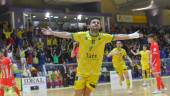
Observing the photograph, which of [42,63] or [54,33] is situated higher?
[54,33]

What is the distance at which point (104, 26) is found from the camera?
35.7 meters

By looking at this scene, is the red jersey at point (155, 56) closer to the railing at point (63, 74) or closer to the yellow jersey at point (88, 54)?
the yellow jersey at point (88, 54)

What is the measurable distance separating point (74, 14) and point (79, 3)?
293 centimetres

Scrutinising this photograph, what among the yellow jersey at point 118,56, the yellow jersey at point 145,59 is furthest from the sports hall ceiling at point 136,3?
A: the yellow jersey at point 118,56

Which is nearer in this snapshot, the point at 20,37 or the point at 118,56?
the point at 118,56

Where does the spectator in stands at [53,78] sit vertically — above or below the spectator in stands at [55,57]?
below

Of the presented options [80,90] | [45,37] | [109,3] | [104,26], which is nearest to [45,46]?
[45,37]

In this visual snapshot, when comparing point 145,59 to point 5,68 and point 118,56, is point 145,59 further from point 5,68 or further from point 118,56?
point 5,68

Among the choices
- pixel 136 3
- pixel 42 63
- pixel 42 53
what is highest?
pixel 136 3

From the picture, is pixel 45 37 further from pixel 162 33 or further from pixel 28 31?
pixel 162 33

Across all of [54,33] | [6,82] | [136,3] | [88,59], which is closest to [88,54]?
[88,59]

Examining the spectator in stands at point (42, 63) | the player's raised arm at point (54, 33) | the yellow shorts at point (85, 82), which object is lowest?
the spectator in stands at point (42, 63)

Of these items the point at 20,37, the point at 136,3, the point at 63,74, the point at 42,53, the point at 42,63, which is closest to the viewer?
the point at 63,74

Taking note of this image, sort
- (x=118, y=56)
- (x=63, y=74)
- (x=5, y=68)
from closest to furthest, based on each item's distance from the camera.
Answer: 1. (x=5, y=68)
2. (x=118, y=56)
3. (x=63, y=74)
